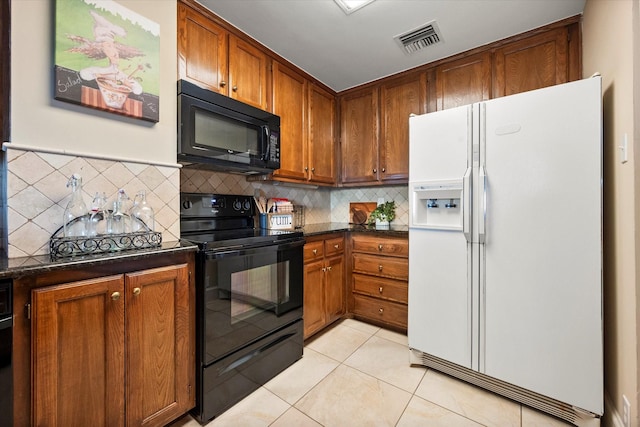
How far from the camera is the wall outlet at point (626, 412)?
1130mm

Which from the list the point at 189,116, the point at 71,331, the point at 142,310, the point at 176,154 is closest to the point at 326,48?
the point at 189,116

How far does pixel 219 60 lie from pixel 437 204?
5.94 feet

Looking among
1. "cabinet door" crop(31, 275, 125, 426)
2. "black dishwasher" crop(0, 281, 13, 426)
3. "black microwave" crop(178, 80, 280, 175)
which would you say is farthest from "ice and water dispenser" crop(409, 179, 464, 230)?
"black dishwasher" crop(0, 281, 13, 426)

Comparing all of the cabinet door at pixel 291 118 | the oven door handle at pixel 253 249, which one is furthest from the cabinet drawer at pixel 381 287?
the cabinet door at pixel 291 118

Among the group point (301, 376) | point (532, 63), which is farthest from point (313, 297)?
point (532, 63)

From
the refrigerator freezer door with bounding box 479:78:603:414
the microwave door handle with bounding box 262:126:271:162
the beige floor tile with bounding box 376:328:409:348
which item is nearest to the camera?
the refrigerator freezer door with bounding box 479:78:603:414

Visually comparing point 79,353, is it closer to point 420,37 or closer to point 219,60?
point 219,60

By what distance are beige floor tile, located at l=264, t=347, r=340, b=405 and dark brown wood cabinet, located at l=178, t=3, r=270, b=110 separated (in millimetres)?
1975

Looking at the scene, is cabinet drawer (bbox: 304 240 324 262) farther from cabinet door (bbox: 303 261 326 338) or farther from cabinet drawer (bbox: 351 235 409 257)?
cabinet drawer (bbox: 351 235 409 257)

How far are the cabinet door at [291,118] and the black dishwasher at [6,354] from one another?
65.1 inches

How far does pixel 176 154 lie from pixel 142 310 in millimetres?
866

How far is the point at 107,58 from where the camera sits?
126cm

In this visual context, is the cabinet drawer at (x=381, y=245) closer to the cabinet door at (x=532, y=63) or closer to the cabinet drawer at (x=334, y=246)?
the cabinet drawer at (x=334, y=246)

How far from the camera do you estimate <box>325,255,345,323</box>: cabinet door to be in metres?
2.39
